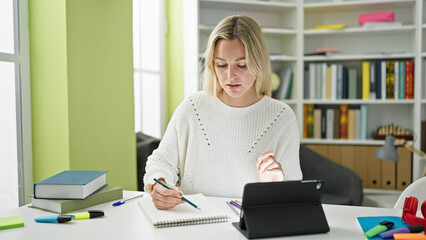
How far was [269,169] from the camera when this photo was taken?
1.28 m

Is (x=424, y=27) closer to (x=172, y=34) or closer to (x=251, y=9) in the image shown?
(x=251, y=9)

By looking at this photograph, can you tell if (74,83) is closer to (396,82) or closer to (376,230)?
(376,230)

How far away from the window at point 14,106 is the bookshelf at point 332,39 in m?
1.73

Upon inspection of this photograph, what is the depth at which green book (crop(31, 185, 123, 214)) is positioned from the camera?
1.13 m

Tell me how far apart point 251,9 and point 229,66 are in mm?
2526

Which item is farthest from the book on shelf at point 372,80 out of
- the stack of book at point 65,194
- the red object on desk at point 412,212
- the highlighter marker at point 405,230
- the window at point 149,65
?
the stack of book at point 65,194

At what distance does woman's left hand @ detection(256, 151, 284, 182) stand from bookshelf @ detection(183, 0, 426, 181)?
209 centimetres

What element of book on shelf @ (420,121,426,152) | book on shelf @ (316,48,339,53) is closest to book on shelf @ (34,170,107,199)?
book on shelf @ (316,48,339,53)

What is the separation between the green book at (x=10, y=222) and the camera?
1.00 metres

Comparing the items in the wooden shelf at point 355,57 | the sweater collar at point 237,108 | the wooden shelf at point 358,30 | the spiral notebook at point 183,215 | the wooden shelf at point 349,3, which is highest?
the wooden shelf at point 349,3

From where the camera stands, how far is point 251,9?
→ 3.85 metres

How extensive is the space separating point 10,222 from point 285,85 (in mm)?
3064

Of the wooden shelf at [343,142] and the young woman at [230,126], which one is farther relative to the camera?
the wooden shelf at [343,142]

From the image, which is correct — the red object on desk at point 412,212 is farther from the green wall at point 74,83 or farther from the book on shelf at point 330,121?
the book on shelf at point 330,121
